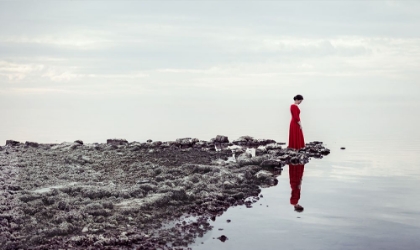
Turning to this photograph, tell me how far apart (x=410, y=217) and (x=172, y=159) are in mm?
10774

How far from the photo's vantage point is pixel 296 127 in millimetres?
22688

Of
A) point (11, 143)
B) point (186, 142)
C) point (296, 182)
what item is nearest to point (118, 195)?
point (296, 182)

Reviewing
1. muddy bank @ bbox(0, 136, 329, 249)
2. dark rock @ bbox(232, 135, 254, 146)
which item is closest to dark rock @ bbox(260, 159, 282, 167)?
muddy bank @ bbox(0, 136, 329, 249)

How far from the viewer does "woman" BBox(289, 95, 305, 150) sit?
22.0 m

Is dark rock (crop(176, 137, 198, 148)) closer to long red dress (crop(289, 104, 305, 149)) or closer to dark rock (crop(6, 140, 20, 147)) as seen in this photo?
long red dress (crop(289, 104, 305, 149))

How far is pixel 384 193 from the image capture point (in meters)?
13.6

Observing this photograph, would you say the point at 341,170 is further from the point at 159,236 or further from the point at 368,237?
the point at 159,236

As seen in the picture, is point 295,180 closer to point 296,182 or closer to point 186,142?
point 296,182

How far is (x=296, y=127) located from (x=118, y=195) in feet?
41.9

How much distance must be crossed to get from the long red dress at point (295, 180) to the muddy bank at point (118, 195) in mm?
613

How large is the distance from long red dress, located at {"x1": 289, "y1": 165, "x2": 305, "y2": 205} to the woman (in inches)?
163

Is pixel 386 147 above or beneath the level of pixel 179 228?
above

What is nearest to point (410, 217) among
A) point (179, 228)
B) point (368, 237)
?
point (368, 237)

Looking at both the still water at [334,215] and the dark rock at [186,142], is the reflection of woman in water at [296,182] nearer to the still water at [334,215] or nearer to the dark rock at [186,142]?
the still water at [334,215]
